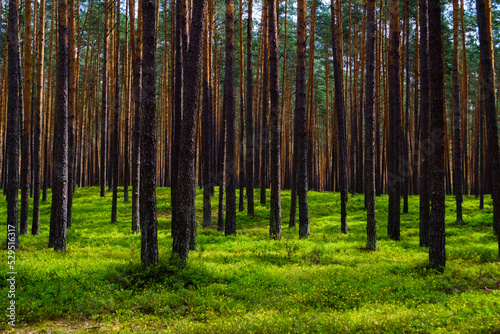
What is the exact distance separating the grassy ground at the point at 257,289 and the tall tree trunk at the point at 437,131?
84cm

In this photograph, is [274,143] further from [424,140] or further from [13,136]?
[13,136]

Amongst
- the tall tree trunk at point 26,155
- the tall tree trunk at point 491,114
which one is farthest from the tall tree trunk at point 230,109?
the tall tree trunk at point 491,114

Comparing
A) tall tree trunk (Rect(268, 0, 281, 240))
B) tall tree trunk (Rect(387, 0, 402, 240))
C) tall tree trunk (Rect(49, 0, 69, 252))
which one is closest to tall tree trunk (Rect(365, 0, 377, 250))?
tall tree trunk (Rect(387, 0, 402, 240))

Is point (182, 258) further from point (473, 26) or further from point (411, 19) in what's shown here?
point (473, 26)

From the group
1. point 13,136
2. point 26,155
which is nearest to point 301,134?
point 13,136

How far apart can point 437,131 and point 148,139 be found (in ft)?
21.8

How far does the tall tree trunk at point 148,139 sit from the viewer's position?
8.37 metres

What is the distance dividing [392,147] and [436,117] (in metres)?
7.15

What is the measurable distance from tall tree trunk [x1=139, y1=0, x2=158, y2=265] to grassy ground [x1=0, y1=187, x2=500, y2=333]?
2.04ft

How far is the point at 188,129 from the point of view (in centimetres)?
898

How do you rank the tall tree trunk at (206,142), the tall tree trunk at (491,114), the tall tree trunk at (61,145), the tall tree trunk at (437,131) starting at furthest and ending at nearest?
the tall tree trunk at (206,142) → the tall tree trunk at (61,145) → the tall tree trunk at (491,114) → the tall tree trunk at (437,131)

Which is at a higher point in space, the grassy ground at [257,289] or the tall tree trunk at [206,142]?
the tall tree trunk at [206,142]

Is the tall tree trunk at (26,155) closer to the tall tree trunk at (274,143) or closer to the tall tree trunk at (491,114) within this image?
the tall tree trunk at (274,143)

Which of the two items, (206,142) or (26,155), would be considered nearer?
(26,155)
